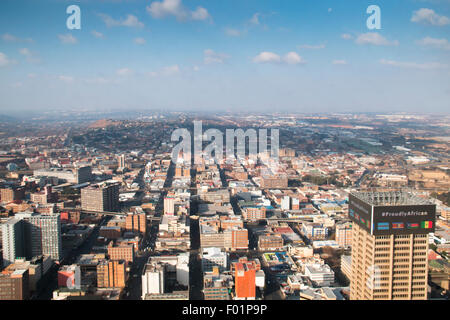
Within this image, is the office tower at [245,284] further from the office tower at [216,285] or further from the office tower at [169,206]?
the office tower at [169,206]

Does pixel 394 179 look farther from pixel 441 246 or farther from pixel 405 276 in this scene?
pixel 405 276

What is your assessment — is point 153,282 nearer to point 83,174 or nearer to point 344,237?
point 344,237

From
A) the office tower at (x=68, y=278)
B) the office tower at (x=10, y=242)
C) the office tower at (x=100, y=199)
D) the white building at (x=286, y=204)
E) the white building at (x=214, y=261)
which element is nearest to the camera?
the office tower at (x=68, y=278)

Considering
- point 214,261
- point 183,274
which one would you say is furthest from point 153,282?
point 214,261

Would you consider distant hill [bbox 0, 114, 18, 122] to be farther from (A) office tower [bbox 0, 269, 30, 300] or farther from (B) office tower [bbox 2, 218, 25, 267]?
(A) office tower [bbox 0, 269, 30, 300]

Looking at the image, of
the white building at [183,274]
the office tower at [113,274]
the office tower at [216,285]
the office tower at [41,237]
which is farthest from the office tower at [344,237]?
the office tower at [41,237]
